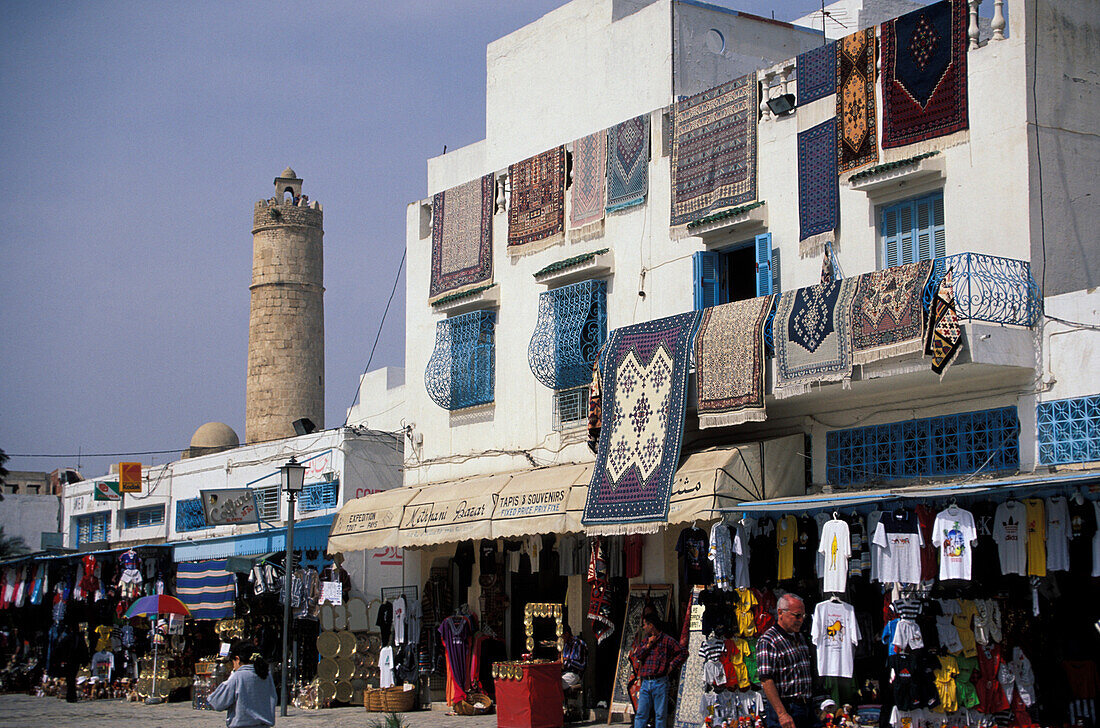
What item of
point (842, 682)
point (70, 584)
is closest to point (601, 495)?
point (842, 682)

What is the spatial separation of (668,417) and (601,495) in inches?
49.9

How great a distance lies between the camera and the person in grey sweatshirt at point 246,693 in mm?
9555

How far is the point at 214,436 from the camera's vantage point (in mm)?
34156

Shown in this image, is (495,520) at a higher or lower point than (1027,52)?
lower

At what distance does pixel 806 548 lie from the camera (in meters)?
12.4

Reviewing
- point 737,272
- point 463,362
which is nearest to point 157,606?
point 463,362

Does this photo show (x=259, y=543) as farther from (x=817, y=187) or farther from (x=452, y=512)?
(x=817, y=187)

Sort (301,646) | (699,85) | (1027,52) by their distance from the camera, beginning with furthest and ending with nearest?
(301,646), (699,85), (1027,52)

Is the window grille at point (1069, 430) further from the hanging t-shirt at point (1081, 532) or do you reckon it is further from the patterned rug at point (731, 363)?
the patterned rug at point (731, 363)

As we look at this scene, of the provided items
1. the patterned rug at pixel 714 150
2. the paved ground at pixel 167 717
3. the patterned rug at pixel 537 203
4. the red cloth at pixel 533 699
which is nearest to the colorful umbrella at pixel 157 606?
the paved ground at pixel 167 717

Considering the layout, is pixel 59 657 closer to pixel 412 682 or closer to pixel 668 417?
pixel 412 682

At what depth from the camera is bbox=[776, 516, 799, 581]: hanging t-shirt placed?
12.4 metres

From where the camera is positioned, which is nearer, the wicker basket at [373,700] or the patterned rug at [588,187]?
the patterned rug at [588,187]

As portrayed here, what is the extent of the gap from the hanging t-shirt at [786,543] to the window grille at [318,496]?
1099 cm
